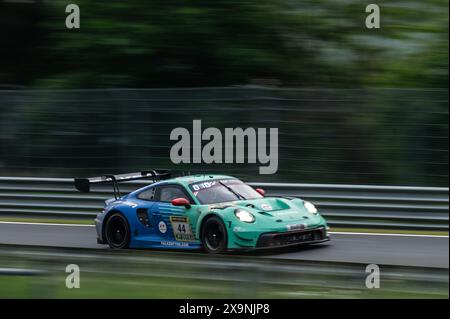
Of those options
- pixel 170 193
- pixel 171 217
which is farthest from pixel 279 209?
pixel 170 193

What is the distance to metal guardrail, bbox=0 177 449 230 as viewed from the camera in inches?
502

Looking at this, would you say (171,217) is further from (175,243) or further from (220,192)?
(220,192)

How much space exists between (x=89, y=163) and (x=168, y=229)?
15.8ft

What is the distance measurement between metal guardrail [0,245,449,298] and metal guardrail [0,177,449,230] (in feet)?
24.0

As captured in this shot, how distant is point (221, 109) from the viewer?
14.9 meters

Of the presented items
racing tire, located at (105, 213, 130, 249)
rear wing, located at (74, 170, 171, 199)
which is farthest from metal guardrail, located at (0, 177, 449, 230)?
racing tire, located at (105, 213, 130, 249)

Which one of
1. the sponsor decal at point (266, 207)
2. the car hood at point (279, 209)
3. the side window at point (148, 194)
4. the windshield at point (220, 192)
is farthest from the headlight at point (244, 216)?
the side window at point (148, 194)

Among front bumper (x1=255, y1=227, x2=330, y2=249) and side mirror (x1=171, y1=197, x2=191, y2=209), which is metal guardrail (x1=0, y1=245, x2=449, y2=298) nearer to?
front bumper (x1=255, y1=227, x2=330, y2=249)

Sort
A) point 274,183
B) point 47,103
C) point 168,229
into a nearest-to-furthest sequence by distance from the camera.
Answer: point 168,229 → point 274,183 → point 47,103

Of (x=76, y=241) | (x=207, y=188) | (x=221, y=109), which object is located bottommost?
(x=76, y=241)

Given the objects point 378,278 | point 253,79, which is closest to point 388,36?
point 253,79
